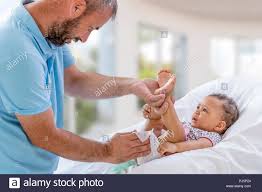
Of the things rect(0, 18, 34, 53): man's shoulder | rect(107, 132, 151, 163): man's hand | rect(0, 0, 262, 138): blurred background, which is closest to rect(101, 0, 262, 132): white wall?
rect(0, 0, 262, 138): blurred background

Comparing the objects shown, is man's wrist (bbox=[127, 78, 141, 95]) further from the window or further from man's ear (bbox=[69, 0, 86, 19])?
the window

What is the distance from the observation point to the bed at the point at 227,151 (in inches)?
34.5

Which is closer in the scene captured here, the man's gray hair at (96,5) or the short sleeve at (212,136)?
the man's gray hair at (96,5)

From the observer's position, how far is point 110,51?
1756 millimetres

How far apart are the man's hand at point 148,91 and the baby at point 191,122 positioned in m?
0.02

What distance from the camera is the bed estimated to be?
0.88 meters

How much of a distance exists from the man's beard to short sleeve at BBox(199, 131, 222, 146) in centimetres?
38

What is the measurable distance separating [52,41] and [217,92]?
0.49 meters

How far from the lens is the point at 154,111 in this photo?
100 centimetres

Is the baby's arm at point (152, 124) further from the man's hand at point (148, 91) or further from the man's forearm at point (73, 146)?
the man's forearm at point (73, 146)

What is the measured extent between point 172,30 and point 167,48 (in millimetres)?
173

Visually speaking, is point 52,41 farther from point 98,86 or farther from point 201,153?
point 201,153

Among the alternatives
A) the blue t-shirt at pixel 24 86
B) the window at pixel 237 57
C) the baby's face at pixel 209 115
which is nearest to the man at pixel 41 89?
the blue t-shirt at pixel 24 86

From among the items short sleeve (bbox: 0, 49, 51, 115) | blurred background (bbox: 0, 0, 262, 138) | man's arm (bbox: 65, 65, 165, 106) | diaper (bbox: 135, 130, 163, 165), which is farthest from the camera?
blurred background (bbox: 0, 0, 262, 138)
